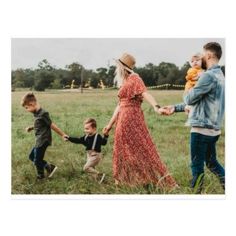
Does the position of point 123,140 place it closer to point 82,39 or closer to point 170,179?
point 170,179

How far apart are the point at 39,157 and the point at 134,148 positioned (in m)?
1.11

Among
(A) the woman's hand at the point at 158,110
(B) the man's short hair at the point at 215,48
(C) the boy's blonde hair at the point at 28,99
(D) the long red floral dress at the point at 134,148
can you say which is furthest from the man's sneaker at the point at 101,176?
(B) the man's short hair at the point at 215,48

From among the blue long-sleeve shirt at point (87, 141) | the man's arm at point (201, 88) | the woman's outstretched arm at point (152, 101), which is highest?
the man's arm at point (201, 88)

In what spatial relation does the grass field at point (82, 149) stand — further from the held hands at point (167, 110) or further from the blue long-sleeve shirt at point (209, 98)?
the blue long-sleeve shirt at point (209, 98)

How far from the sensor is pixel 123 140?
24.8ft

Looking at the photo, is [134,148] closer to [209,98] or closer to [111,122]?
[111,122]

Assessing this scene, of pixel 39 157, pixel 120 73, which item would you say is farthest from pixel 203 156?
pixel 39 157

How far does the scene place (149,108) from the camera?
24.7 ft

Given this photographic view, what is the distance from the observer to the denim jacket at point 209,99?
7.37 m

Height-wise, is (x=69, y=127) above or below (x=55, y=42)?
below

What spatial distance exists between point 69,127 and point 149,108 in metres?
0.96

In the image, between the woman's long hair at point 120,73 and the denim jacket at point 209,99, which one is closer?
the denim jacket at point 209,99
